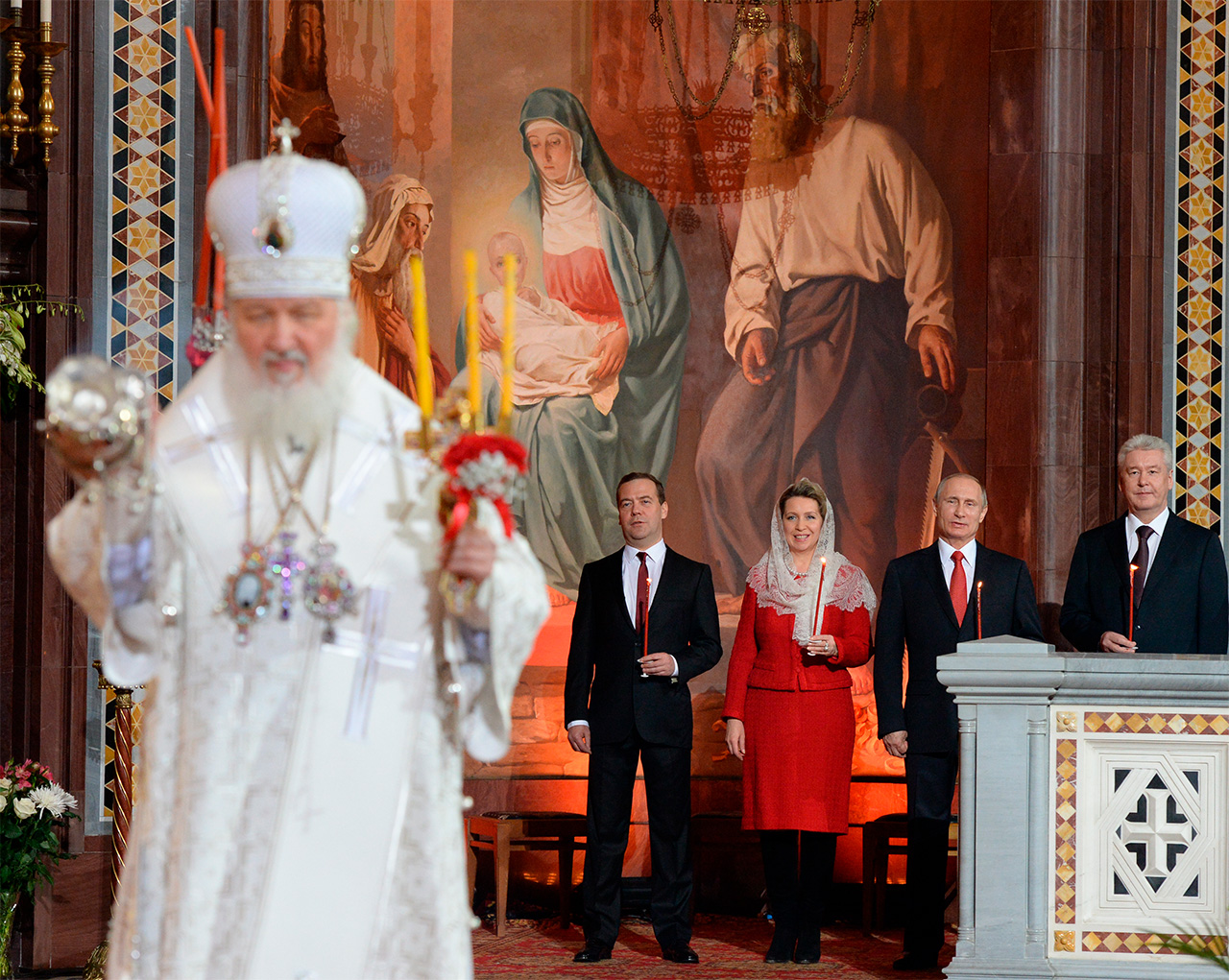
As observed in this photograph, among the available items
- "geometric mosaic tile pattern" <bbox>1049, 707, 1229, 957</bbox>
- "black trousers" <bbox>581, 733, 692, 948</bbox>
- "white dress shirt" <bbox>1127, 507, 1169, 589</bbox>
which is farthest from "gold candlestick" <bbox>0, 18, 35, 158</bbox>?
"white dress shirt" <bbox>1127, 507, 1169, 589</bbox>

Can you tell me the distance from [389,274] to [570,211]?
3.42ft

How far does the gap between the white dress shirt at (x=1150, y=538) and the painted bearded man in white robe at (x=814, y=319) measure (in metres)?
2.04

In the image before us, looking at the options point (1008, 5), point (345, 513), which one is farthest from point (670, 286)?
point (345, 513)

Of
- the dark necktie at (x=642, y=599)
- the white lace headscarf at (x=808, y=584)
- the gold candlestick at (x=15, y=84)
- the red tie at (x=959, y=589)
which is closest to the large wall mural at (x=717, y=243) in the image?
the dark necktie at (x=642, y=599)

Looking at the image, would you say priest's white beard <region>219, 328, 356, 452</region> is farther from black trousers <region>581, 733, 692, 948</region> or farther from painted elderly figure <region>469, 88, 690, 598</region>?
painted elderly figure <region>469, 88, 690, 598</region>

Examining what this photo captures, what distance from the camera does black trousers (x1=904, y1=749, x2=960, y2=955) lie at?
6465 mm

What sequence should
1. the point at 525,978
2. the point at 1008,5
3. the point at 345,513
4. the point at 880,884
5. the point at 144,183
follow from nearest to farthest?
1. the point at 345,513
2. the point at 525,978
3. the point at 144,183
4. the point at 880,884
5. the point at 1008,5

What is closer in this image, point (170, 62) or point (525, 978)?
A: point (525, 978)

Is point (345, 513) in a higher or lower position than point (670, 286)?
lower

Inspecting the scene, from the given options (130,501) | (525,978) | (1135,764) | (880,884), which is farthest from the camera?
(880,884)

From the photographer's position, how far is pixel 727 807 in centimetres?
852

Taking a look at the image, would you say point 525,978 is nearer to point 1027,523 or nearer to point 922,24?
point 1027,523

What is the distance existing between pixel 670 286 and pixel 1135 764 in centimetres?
410

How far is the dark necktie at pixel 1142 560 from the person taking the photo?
671cm
